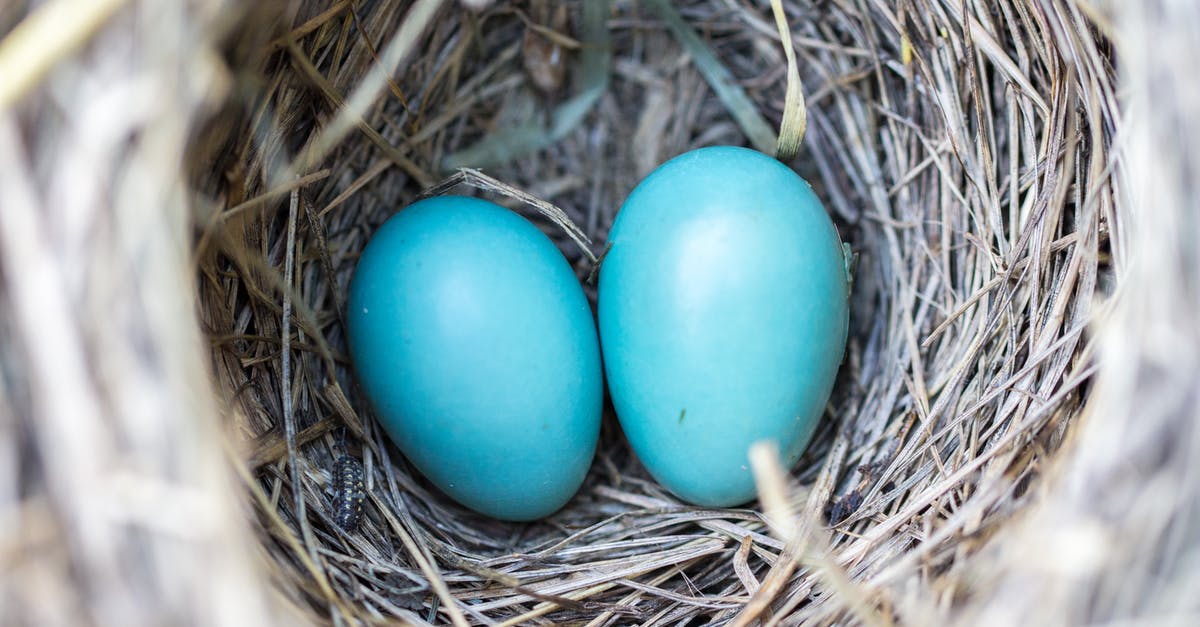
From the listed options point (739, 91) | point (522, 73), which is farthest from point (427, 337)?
point (739, 91)

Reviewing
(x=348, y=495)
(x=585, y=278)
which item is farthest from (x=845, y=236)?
(x=348, y=495)

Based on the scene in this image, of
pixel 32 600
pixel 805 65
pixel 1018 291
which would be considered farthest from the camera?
pixel 805 65

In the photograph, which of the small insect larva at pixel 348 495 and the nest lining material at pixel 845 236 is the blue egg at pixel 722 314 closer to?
the nest lining material at pixel 845 236

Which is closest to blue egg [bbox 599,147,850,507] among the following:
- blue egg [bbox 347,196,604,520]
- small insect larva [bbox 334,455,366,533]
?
blue egg [bbox 347,196,604,520]

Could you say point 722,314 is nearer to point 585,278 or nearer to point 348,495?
point 585,278

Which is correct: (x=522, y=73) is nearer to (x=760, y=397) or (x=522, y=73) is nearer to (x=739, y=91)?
(x=739, y=91)

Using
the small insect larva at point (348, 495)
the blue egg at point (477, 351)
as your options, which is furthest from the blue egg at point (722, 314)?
the small insect larva at point (348, 495)
